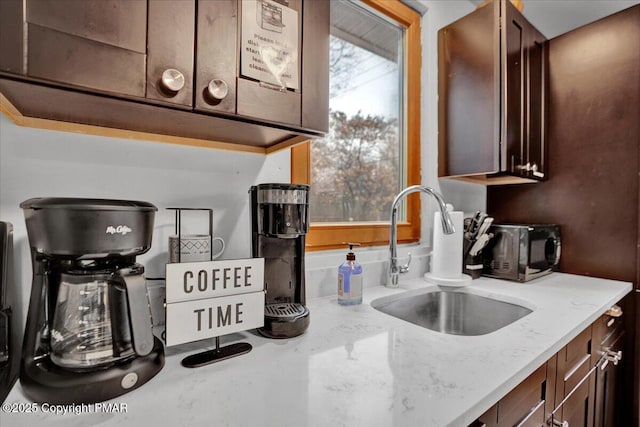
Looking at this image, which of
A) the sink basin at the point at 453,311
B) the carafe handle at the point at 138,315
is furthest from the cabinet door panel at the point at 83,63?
the sink basin at the point at 453,311

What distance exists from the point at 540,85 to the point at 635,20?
0.44m

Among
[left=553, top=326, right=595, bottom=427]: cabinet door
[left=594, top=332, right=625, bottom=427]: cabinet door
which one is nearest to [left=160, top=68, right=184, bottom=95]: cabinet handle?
[left=553, top=326, right=595, bottom=427]: cabinet door

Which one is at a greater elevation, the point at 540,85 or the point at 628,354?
the point at 540,85

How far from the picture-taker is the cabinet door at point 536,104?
1.67 metres

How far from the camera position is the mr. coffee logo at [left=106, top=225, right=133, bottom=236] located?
0.56m

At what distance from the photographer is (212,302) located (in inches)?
27.0

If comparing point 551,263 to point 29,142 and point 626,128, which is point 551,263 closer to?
point 626,128

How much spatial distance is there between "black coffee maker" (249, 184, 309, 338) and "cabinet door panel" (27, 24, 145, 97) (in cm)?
37

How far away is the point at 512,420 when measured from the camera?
73 cm

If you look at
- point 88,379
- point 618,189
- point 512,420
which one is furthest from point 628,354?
point 88,379

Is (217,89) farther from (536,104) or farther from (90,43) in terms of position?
(536,104)

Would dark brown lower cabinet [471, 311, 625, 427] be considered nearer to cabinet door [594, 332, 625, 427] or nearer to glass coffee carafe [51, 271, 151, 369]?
cabinet door [594, 332, 625, 427]

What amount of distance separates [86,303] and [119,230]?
0.18 m

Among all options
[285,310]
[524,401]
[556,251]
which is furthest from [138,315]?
[556,251]
